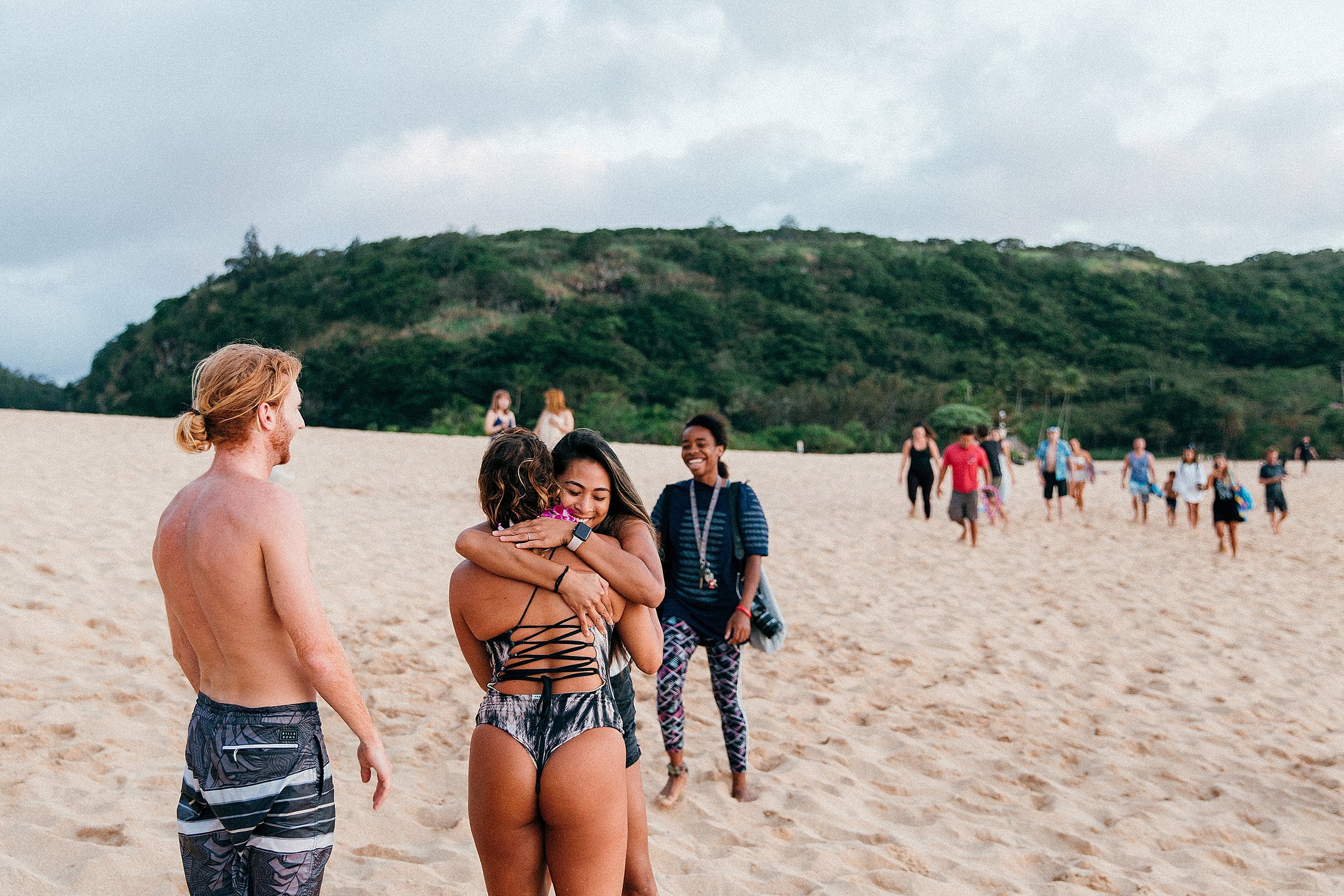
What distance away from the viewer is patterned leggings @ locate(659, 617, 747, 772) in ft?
11.4

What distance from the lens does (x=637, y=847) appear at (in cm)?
225

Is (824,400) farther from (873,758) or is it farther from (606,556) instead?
(606,556)

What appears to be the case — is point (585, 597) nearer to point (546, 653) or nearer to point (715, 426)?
point (546, 653)

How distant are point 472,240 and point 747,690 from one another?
56060 millimetres

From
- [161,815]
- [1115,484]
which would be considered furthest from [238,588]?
[1115,484]

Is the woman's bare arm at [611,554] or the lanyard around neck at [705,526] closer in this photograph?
the woman's bare arm at [611,554]

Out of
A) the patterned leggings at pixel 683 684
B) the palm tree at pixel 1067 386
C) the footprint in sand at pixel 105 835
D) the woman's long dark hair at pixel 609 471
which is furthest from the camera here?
the palm tree at pixel 1067 386

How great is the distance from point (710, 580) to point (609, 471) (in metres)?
1.45

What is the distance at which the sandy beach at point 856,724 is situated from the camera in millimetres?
3059

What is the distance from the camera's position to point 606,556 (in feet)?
6.43

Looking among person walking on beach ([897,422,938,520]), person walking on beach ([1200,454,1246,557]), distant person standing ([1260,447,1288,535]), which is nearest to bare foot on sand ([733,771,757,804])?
person walking on beach ([897,422,938,520])

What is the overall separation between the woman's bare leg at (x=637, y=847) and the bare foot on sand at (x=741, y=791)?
1.38m

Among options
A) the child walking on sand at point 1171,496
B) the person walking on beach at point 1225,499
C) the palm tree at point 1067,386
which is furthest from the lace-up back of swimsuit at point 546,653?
the palm tree at point 1067,386

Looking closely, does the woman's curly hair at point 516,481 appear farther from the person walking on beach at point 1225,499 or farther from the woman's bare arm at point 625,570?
the person walking on beach at point 1225,499
